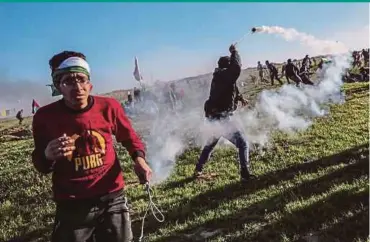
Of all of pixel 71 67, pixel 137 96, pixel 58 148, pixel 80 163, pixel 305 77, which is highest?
pixel 137 96

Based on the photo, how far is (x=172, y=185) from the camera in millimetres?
10109

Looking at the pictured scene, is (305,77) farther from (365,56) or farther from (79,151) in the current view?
(79,151)

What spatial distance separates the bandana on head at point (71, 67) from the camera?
12.3 feet

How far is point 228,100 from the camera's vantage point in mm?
9570

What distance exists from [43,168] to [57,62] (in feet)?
2.85

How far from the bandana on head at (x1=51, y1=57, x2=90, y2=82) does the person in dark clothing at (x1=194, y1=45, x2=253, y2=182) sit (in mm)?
5774

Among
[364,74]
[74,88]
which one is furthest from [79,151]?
[364,74]

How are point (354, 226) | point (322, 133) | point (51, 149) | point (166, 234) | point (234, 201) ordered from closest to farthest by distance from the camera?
point (51, 149) → point (354, 226) → point (166, 234) → point (234, 201) → point (322, 133)

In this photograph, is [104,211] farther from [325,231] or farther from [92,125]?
[325,231]

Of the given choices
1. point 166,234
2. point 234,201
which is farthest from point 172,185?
point 166,234

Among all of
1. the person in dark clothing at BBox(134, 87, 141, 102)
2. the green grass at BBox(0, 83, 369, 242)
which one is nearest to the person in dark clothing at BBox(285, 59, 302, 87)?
the person in dark clothing at BBox(134, 87, 141, 102)

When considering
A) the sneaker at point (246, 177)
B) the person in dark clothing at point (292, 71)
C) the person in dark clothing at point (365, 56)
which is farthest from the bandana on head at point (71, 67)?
the person in dark clothing at point (365, 56)

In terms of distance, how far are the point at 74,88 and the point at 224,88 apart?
6.01m

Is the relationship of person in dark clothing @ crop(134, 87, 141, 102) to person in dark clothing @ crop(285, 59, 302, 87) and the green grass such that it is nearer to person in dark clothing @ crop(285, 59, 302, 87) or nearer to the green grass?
person in dark clothing @ crop(285, 59, 302, 87)
